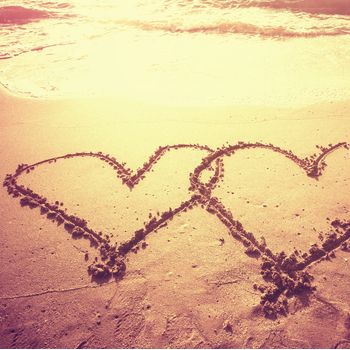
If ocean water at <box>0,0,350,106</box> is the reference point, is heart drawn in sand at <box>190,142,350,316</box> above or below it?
below

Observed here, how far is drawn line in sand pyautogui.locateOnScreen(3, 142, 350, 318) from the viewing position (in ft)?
10.9

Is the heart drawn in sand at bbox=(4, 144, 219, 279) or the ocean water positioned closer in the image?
the heart drawn in sand at bbox=(4, 144, 219, 279)

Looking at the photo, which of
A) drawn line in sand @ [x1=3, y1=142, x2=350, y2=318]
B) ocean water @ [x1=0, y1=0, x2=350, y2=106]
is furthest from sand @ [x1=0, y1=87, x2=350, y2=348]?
ocean water @ [x1=0, y1=0, x2=350, y2=106]

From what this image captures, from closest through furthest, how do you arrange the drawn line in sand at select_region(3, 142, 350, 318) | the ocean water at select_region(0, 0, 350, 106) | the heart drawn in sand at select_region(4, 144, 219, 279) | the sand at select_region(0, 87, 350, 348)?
1. the sand at select_region(0, 87, 350, 348)
2. the drawn line in sand at select_region(3, 142, 350, 318)
3. the heart drawn in sand at select_region(4, 144, 219, 279)
4. the ocean water at select_region(0, 0, 350, 106)

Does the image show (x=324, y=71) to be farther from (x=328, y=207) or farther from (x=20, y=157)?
(x=20, y=157)

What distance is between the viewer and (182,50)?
8852 millimetres

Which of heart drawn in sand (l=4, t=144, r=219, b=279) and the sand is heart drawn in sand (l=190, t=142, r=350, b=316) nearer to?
the sand

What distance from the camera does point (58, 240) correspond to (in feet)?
12.5

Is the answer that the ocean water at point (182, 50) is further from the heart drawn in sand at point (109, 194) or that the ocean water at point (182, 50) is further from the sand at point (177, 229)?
the heart drawn in sand at point (109, 194)

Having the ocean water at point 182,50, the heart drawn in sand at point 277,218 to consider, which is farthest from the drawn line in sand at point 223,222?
the ocean water at point 182,50

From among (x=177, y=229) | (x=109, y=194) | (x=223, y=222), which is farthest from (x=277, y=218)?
(x=109, y=194)

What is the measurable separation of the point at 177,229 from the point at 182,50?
6413mm

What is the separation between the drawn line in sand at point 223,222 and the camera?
10.9 feet

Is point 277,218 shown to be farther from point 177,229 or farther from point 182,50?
point 182,50
